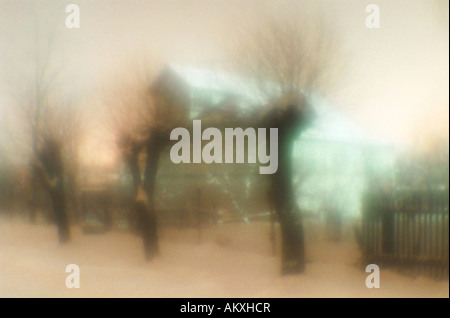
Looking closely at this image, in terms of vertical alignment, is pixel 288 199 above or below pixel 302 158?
below

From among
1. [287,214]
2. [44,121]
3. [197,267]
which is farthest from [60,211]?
[287,214]

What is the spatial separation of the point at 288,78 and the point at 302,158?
628mm

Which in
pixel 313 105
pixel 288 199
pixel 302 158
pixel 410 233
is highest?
pixel 313 105

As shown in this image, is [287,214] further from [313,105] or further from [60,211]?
[60,211]

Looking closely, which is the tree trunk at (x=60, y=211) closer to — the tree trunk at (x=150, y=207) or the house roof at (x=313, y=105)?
the tree trunk at (x=150, y=207)

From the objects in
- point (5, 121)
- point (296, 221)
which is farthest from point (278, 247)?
point (5, 121)

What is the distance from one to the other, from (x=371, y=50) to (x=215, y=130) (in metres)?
1.34

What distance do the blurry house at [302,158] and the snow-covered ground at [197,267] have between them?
10.2 inches

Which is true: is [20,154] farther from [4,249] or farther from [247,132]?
[247,132]

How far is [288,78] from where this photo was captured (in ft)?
8.04

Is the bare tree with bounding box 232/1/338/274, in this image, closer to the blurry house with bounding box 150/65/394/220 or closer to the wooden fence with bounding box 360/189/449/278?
the blurry house with bounding box 150/65/394/220

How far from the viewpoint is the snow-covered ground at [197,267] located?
247 centimetres

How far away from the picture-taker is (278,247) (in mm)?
2490

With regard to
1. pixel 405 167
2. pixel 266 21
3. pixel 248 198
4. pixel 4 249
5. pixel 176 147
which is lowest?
pixel 4 249
